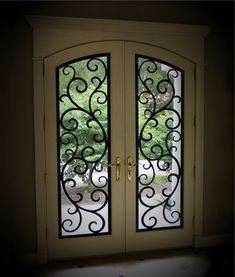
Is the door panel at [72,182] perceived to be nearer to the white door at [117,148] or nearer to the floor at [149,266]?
the white door at [117,148]

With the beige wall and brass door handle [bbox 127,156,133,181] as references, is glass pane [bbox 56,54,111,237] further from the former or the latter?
the beige wall

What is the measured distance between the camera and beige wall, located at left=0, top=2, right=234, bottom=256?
290 cm

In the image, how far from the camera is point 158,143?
334 cm

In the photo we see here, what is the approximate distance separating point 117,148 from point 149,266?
1.25 m
